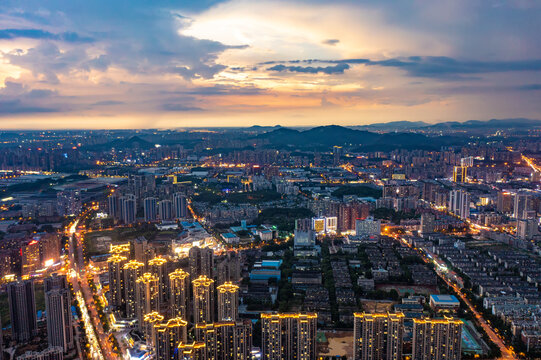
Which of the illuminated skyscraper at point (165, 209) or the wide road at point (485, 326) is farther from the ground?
the illuminated skyscraper at point (165, 209)

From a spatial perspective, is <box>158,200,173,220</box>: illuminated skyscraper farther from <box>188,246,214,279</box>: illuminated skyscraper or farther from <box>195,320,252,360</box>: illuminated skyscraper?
<box>195,320,252,360</box>: illuminated skyscraper

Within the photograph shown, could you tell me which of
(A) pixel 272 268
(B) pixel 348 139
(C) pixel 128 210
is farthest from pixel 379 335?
(B) pixel 348 139

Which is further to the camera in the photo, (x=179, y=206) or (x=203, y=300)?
(x=179, y=206)

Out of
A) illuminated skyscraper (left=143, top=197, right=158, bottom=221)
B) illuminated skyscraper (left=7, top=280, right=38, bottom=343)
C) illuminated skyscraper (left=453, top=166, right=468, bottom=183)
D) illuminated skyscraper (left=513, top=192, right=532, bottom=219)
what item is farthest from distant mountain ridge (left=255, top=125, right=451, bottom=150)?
illuminated skyscraper (left=7, top=280, right=38, bottom=343)

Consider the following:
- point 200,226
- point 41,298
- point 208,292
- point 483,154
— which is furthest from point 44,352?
point 483,154

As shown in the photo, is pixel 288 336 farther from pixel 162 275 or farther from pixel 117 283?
pixel 117 283

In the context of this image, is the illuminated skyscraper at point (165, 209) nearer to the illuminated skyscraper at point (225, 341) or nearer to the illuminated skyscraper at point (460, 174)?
the illuminated skyscraper at point (225, 341)

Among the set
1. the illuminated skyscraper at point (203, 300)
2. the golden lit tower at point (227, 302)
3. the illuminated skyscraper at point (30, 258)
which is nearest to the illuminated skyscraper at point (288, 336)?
the golden lit tower at point (227, 302)
